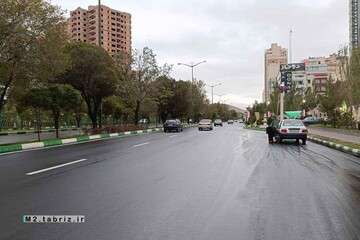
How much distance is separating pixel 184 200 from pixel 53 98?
25627 millimetres

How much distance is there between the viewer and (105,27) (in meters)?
63.3

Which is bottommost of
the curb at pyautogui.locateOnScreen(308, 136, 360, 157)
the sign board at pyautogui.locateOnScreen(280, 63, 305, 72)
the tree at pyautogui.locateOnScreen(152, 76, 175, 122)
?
the curb at pyautogui.locateOnScreen(308, 136, 360, 157)

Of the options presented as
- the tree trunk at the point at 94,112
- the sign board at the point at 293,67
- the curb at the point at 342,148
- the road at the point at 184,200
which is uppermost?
the sign board at the point at 293,67

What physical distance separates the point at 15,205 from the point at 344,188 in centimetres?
696

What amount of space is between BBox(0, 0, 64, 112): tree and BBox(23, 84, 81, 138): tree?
165 inches

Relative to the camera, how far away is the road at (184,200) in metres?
6.85

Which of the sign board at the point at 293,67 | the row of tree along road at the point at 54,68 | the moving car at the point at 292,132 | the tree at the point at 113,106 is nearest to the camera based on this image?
the row of tree along road at the point at 54,68

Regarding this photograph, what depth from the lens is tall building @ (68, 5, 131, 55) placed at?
56312mm

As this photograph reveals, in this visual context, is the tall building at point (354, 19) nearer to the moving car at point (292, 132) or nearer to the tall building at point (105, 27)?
the tall building at point (105, 27)

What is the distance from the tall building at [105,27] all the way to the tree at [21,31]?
2573 cm

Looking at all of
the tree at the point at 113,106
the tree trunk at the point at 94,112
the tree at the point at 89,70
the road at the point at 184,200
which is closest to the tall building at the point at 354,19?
the tree at the point at 113,106

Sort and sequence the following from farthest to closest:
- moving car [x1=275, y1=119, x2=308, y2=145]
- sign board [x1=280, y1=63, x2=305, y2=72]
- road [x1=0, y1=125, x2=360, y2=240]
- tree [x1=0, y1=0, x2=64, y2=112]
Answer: sign board [x1=280, y1=63, x2=305, y2=72] < moving car [x1=275, y1=119, x2=308, y2=145] < tree [x1=0, y1=0, x2=64, y2=112] < road [x1=0, y1=125, x2=360, y2=240]

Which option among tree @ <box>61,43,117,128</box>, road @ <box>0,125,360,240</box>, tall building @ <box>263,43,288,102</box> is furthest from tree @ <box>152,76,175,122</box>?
tall building @ <box>263,43,288,102</box>

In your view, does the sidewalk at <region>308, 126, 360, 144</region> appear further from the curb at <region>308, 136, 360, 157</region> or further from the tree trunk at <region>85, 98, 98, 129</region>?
the tree trunk at <region>85, 98, 98, 129</region>
